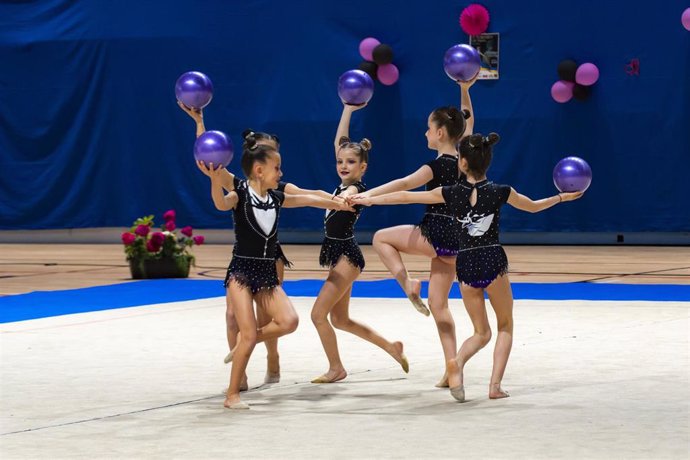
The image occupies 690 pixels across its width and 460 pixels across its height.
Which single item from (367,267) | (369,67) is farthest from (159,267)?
(369,67)

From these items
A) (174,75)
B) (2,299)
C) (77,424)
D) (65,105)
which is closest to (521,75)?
(174,75)

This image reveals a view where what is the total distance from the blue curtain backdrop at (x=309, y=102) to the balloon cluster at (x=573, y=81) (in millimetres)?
204

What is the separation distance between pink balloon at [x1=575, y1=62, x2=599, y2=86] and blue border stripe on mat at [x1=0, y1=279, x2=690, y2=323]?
5702 millimetres

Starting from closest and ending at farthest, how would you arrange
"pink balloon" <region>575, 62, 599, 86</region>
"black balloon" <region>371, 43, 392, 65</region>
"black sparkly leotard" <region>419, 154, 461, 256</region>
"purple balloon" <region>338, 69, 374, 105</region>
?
"black sparkly leotard" <region>419, 154, 461, 256</region>, "purple balloon" <region>338, 69, 374, 105</region>, "pink balloon" <region>575, 62, 599, 86</region>, "black balloon" <region>371, 43, 392, 65</region>

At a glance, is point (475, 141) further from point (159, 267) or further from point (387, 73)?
point (387, 73)

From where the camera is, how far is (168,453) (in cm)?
442

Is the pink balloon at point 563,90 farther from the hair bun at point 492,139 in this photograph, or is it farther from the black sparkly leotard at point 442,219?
the hair bun at point 492,139

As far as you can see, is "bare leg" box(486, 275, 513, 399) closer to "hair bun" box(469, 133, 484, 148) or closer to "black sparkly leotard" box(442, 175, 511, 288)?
"black sparkly leotard" box(442, 175, 511, 288)

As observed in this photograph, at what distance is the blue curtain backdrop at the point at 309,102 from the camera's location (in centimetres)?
1702

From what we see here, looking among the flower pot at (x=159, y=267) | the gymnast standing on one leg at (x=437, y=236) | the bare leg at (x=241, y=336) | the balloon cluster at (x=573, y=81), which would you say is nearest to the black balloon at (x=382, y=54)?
the balloon cluster at (x=573, y=81)

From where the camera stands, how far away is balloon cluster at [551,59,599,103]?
16844 millimetres

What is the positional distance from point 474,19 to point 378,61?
1.61m

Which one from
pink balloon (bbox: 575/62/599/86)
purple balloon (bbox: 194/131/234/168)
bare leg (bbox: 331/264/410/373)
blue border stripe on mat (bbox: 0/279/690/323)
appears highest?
pink balloon (bbox: 575/62/599/86)

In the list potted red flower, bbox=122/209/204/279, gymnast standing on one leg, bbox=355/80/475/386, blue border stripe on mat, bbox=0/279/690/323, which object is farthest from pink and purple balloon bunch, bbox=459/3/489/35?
gymnast standing on one leg, bbox=355/80/475/386
